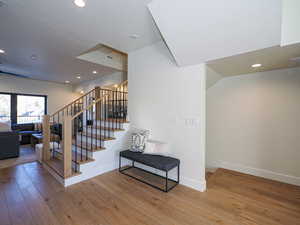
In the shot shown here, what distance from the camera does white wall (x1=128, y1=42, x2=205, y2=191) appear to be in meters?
2.44

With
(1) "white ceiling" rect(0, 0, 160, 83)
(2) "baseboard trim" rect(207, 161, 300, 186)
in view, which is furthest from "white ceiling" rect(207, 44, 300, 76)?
(2) "baseboard trim" rect(207, 161, 300, 186)

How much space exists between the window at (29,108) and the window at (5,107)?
1.07 feet

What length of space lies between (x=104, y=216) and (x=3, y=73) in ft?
24.7

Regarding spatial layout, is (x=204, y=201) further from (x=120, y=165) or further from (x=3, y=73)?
(x=3, y=73)

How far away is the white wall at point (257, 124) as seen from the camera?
2.65m

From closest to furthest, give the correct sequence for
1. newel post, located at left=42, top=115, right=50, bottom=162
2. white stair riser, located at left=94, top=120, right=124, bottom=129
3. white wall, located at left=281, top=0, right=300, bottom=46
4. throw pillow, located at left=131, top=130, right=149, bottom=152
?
white wall, located at left=281, top=0, right=300, bottom=46
throw pillow, located at left=131, top=130, right=149, bottom=152
newel post, located at left=42, top=115, right=50, bottom=162
white stair riser, located at left=94, top=120, right=124, bottom=129

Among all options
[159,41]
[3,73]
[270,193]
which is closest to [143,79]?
[159,41]

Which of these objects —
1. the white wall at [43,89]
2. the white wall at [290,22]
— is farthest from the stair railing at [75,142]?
the white wall at [43,89]

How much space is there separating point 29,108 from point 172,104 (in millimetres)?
7318

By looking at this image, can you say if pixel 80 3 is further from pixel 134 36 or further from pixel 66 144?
pixel 66 144

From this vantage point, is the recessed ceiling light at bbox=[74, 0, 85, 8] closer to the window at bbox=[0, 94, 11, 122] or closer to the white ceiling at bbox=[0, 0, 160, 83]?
the white ceiling at bbox=[0, 0, 160, 83]

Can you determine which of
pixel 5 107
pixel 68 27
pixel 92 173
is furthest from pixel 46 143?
pixel 5 107

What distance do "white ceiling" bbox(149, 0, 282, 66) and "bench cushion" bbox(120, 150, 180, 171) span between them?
1868 millimetres

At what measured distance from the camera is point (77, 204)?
2.01 m
